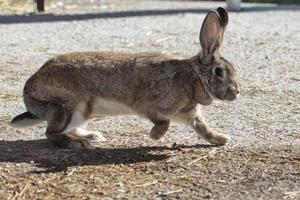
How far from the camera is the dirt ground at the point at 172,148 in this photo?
13.4ft

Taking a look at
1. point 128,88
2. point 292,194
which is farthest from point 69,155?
point 292,194

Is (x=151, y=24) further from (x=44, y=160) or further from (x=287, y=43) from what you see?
(x=44, y=160)

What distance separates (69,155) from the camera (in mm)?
4703

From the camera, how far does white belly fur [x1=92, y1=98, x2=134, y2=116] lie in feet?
16.0

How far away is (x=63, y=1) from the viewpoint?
15.5m

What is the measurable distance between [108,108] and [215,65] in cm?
73

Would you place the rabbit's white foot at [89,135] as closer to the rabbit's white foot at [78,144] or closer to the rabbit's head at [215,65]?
the rabbit's white foot at [78,144]

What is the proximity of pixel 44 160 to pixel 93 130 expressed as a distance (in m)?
0.90

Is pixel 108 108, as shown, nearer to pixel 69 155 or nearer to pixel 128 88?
pixel 128 88

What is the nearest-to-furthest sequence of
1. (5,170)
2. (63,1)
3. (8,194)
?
(8,194) → (5,170) → (63,1)

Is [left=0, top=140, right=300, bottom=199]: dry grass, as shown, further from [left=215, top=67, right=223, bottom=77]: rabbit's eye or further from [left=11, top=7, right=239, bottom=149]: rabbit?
[left=215, top=67, right=223, bottom=77]: rabbit's eye

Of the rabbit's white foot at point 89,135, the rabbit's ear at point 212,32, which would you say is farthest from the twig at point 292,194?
the rabbit's white foot at point 89,135

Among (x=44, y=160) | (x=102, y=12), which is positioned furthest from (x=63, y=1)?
(x=44, y=160)

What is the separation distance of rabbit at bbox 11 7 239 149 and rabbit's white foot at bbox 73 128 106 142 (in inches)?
3.6
